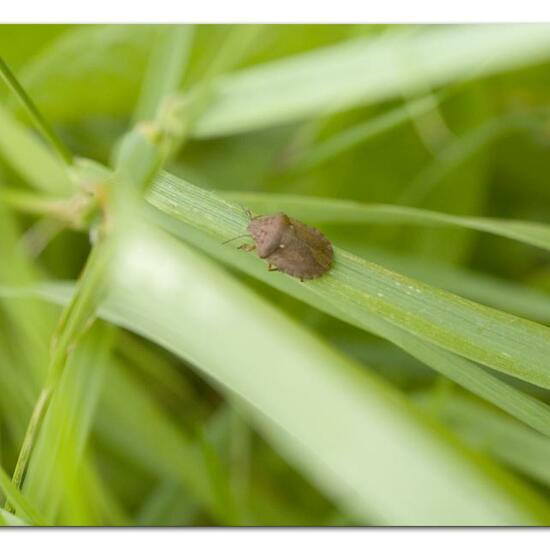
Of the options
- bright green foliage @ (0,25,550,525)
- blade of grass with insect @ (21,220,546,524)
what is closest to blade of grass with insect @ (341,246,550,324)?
bright green foliage @ (0,25,550,525)

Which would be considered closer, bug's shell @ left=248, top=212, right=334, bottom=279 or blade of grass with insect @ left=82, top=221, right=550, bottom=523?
blade of grass with insect @ left=82, top=221, right=550, bottom=523

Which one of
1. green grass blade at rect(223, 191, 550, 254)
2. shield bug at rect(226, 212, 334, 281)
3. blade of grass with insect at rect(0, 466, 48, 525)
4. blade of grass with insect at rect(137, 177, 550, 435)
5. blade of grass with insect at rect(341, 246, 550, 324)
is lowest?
blade of grass with insect at rect(0, 466, 48, 525)

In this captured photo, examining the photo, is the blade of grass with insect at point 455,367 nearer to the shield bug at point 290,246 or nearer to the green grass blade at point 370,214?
the shield bug at point 290,246

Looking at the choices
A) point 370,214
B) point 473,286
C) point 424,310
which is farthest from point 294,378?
point 473,286

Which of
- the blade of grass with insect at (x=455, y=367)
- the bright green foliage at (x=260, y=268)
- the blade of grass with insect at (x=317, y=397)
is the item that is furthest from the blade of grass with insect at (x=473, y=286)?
the blade of grass with insect at (x=317, y=397)

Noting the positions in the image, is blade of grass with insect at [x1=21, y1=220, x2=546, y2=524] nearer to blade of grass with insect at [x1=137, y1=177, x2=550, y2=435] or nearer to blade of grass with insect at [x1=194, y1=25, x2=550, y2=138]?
Answer: blade of grass with insect at [x1=137, y1=177, x2=550, y2=435]

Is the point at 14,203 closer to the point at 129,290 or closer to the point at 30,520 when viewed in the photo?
the point at 30,520

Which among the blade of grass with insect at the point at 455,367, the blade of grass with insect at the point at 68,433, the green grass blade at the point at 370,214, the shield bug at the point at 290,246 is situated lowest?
the blade of grass with insect at the point at 68,433

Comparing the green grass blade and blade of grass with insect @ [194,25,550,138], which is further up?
blade of grass with insect @ [194,25,550,138]
